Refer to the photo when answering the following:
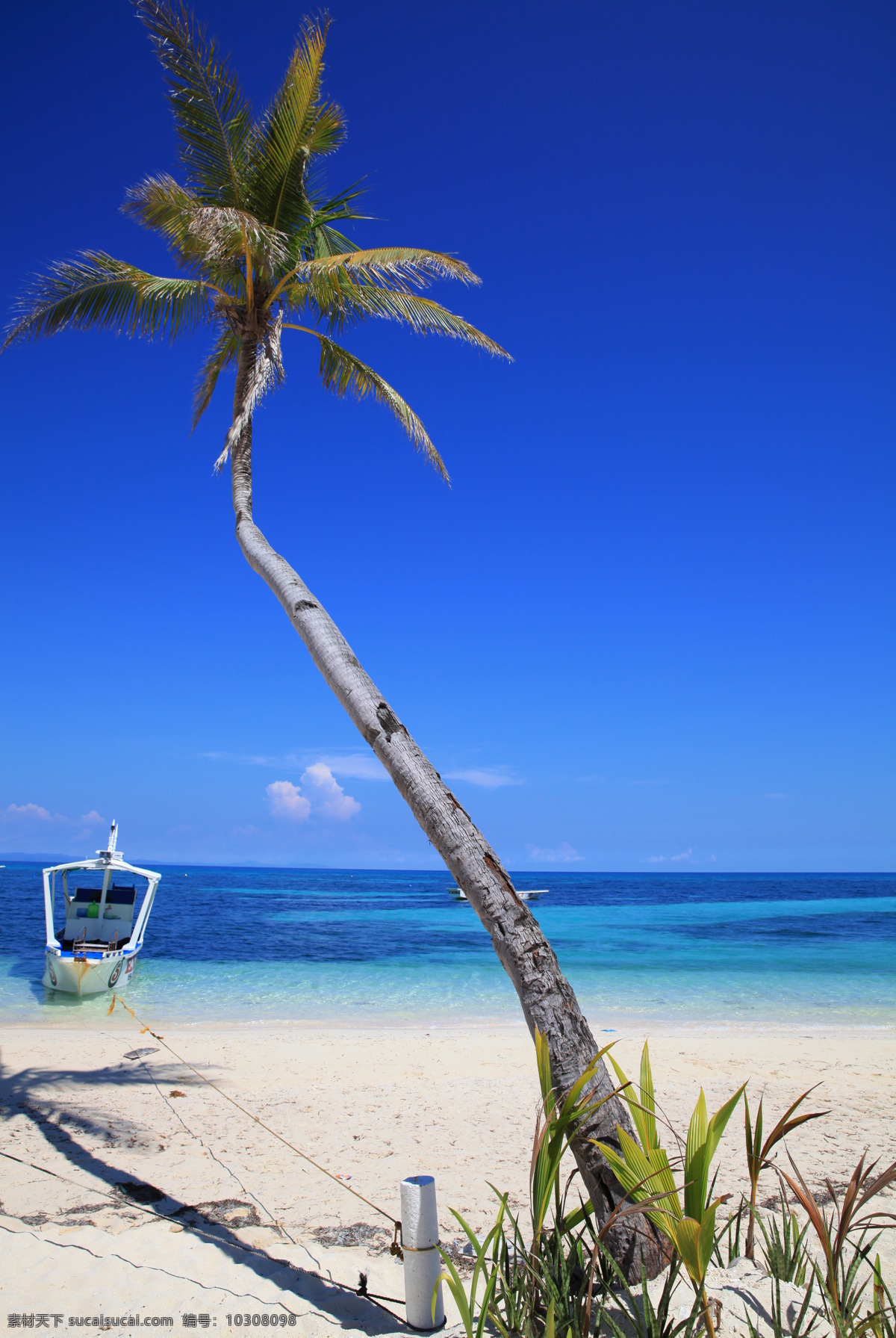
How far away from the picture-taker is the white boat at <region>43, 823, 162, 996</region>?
12234 mm

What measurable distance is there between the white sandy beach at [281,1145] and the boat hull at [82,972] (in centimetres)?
195

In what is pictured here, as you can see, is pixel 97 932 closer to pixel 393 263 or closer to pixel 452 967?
pixel 452 967

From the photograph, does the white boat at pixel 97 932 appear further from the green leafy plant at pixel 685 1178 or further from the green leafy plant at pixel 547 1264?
the green leafy plant at pixel 685 1178

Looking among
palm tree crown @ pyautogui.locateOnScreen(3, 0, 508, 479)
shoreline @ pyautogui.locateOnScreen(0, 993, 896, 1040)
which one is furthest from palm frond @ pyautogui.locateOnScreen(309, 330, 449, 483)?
shoreline @ pyautogui.locateOnScreen(0, 993, 896, 1040)

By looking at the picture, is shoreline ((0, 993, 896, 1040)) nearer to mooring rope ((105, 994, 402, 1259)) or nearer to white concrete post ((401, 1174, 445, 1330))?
mooring rope ((105, 994, 402, 1259))

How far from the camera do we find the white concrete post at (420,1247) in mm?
2699

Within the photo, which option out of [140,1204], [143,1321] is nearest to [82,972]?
[140,1204]

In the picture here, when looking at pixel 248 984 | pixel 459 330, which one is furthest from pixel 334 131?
pixel 248 984

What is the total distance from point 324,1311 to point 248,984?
1328cm

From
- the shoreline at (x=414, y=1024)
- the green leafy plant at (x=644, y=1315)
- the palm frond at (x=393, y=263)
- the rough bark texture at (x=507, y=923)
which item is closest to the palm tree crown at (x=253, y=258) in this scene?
the palm frond at (x=393, y=263)

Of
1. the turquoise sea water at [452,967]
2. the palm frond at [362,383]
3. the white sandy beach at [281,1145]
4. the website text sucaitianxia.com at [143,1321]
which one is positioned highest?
the palm frond at [362,383]

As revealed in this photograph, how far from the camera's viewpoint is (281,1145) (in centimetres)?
566

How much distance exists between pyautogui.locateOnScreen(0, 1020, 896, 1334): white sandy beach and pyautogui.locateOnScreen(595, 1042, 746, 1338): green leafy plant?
1442 mm

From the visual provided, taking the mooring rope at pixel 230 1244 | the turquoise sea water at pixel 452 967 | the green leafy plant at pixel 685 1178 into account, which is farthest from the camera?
the turquoise sea water at pixel 452 967
